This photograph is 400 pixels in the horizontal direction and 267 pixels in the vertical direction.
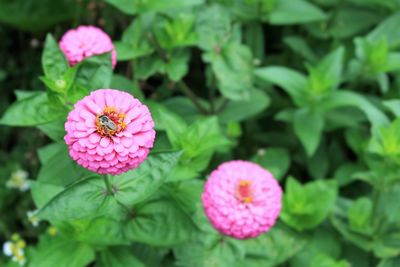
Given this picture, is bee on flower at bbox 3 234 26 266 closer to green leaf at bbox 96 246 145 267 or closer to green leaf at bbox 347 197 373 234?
green leaf at bbox 96 246 145 267

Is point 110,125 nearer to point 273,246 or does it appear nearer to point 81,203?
point 81,203

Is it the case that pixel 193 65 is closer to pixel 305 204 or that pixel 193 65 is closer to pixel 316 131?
pixel 316 131

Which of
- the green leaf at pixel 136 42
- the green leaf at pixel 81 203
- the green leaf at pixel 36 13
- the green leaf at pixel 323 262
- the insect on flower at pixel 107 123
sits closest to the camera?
the insect on flower at pixel 107 123

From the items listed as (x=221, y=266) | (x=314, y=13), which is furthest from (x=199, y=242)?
(x=314, y=13)

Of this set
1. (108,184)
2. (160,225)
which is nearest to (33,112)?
(108,184)

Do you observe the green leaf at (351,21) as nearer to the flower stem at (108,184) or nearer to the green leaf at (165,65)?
the green leaf at (165,65)

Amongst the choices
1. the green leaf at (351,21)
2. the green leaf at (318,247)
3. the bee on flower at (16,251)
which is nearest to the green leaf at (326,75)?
the green leaf at (351,21)
